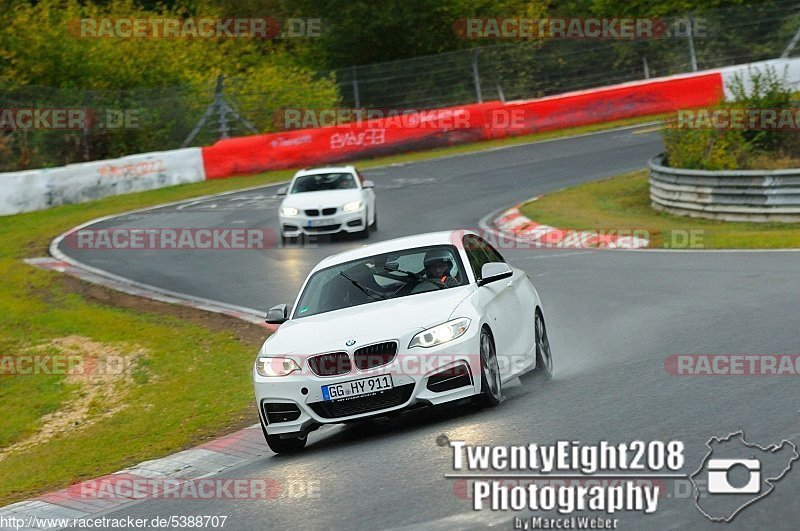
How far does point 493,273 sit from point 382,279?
1.00 metres

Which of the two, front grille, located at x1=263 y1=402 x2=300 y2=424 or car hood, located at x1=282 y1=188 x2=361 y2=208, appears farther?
car hood, located at x1=282 y1=188 x2=361 y2=208

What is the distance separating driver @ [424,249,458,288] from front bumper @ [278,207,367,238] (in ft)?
42.6

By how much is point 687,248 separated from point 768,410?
11.3 meters

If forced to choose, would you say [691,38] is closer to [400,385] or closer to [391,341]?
[391,341]

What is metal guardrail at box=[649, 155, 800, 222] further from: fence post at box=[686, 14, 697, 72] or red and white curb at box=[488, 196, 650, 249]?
fence post at box=[686, 14, 697, 72]

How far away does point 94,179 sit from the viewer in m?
33.8

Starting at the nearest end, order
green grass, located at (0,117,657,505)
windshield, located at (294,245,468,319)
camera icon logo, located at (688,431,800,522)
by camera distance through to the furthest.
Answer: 1. camera icon logo, located at (688,431,800,522)
2. windshield, located at (294,245,468,319)
3. green grass, located at (0,117,657,505)

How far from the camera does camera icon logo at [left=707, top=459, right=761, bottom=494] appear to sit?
21.8 feet

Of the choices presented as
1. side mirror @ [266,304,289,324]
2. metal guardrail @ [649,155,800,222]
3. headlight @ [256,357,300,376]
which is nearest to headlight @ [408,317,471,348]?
headlight @ [256,357,300,376]

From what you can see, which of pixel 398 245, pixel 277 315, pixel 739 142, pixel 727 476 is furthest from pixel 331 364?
pixel 739 142

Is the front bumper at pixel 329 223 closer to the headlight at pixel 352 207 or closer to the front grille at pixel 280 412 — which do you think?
the headlight at pixel 352 207

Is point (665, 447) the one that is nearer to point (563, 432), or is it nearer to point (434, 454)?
point (563, 432)

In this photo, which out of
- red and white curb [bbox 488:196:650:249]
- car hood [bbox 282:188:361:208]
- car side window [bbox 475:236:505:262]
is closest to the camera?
car side window [bbox 475:236:505:262]

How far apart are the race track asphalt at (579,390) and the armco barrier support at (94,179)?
8565 mm
